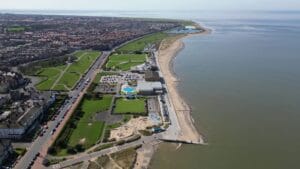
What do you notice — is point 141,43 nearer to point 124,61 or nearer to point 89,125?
point 124,61

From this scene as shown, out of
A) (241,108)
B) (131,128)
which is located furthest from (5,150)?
(241,108)

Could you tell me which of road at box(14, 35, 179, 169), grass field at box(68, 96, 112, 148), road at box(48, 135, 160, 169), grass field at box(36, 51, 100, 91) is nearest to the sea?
road at box(48, 135, 160, 169)

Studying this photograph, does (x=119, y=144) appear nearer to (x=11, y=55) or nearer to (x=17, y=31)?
(x=11, y=55)

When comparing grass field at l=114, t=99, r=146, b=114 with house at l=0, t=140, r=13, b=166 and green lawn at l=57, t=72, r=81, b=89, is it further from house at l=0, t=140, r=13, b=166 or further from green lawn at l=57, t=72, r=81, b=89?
house at l=0, t=140, r=13, b=166

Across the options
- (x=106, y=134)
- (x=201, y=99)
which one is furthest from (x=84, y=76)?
(x=106, y=134)

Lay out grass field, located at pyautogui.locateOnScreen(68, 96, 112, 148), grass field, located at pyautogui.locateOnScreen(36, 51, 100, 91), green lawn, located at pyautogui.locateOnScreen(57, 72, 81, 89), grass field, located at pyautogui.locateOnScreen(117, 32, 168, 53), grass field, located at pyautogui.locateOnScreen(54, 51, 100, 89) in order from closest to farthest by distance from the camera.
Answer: grass field, located at pyautogui.locateOnScreen(68, 96, 112, 148) → grass field, located at pyautogui.locateOnScreen(36, 51, 100, 91) → green lawn, located at pyautogui.locateOnScreen(57, 72, 81, 89) → grass field, located at pyautogui.locateOnScreen(54, 51, 100, 89) → grass field, located at pyautogui.locateOnScreen(117, 32, 168, 53)

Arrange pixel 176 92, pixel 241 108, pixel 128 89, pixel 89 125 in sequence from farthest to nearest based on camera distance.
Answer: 1. pixel 176 92
2. pixel 128 89
3. pixel 241 108
4. pixel 89 125
